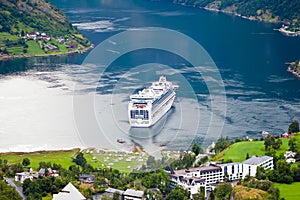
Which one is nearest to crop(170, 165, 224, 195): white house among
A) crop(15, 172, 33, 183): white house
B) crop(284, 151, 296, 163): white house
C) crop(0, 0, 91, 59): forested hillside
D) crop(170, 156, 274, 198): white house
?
crop(170, 156, 274, 198): white house

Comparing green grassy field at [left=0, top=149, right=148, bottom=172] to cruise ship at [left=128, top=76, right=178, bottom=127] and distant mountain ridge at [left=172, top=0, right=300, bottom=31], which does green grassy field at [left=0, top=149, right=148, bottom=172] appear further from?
distant mountain ridge at [left=172, top=0, right=300, bottom=31]

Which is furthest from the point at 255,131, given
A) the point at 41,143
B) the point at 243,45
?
the point at 243,45

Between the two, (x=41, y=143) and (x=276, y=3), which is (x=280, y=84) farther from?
(x=276, y=3)

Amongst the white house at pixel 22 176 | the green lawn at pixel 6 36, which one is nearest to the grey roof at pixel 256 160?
the white house at pixel 22 176


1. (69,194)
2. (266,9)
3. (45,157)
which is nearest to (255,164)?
(69,194)

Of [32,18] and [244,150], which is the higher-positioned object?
[32,18]

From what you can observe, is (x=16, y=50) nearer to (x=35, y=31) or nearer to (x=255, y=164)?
(x=35, y=31)
